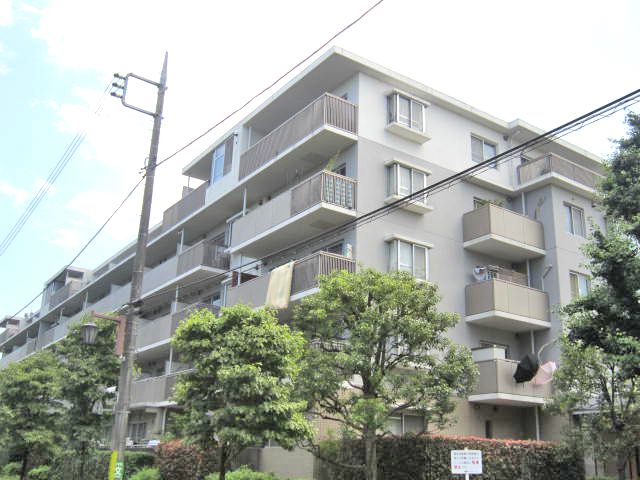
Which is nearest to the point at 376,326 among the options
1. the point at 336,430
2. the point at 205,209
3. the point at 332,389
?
the point at 332,389

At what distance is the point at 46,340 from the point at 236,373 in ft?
123

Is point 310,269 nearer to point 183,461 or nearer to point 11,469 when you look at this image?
point 183,461

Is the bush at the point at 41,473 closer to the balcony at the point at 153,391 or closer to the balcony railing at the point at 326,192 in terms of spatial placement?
the balcony at the point at 153,391

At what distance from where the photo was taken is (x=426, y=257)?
79.0 ft

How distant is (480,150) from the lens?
28391mm

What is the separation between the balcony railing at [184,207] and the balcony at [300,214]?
629cm

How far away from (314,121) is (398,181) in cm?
375

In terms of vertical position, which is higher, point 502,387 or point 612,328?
point 612,328

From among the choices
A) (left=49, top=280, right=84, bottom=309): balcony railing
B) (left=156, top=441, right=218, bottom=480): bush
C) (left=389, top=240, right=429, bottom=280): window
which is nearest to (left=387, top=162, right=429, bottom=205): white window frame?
(left=389, top=240, right=429, bottom=280): window

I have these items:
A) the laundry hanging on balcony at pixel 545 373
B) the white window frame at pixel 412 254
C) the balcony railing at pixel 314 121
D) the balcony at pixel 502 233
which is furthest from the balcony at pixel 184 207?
the laundry hanging on balcony at pixel 545 373

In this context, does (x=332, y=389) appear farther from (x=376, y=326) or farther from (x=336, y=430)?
(x=336, y=430)

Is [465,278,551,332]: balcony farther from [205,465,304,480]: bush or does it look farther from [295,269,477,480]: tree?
[205,465,304,480]: bush

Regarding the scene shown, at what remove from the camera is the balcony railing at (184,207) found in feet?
107

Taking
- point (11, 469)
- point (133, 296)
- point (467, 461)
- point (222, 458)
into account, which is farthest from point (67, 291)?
point (467, 461)
